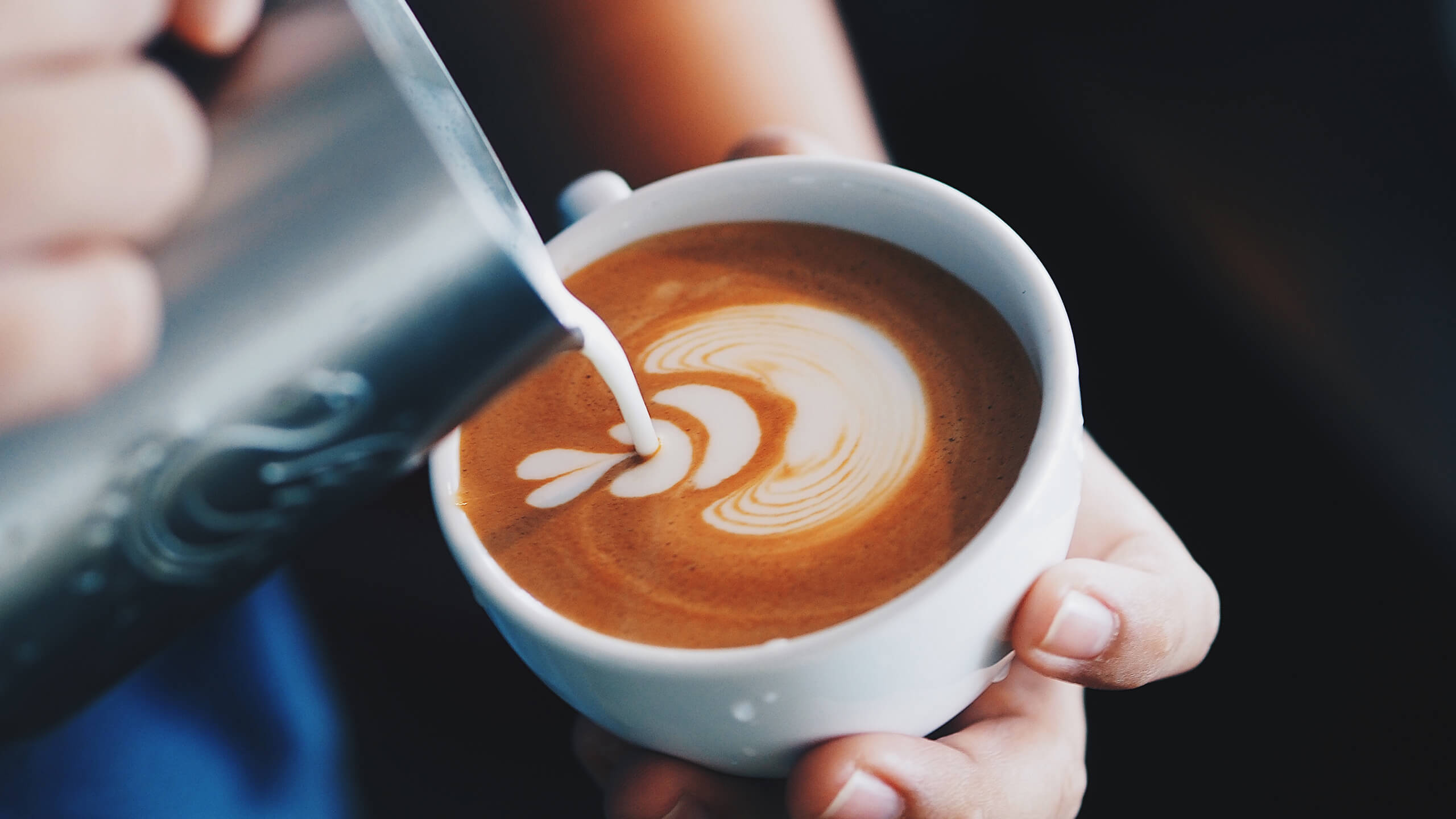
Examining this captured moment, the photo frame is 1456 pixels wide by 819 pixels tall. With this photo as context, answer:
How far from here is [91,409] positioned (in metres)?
0.39

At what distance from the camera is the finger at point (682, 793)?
0.72 m

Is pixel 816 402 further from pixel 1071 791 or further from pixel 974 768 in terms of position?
pixel 1071 791

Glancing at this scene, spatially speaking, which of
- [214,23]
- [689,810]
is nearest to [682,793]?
[689,810]

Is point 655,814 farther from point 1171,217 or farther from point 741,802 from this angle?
point 1171,217

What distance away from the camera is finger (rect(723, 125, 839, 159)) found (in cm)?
107

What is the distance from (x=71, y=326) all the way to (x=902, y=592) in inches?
16.6

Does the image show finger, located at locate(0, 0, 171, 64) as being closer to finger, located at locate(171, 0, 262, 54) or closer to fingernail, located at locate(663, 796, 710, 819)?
finger, located at locate(171, 0, 262, 54)

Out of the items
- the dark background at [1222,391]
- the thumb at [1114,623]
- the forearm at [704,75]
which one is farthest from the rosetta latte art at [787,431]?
the dark background at [1222,391]

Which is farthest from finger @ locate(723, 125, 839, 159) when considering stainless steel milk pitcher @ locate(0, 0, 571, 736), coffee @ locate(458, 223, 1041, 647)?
stainless steel milk pitcher @ locate(0, 0, 571, 736)

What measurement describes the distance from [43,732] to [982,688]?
530mm

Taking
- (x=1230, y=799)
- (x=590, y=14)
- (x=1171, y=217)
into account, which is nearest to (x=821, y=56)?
(x=590, y=14)

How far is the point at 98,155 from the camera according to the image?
1.17ft

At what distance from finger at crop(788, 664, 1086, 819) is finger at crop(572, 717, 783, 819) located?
0.35ft

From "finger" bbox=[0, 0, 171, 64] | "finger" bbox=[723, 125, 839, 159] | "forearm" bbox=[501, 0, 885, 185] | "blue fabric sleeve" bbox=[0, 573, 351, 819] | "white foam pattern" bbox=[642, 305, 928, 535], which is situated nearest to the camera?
"finger" bbox=[0, 0, 171, 64]
